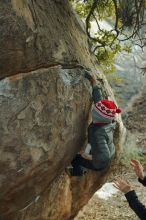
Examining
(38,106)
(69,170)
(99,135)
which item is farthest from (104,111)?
(69,170)

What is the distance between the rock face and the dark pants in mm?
136

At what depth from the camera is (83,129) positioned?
7082mm

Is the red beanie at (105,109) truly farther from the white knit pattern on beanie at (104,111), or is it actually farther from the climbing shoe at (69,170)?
the climbing shoe at (69,170)

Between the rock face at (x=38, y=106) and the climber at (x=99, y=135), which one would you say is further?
the climber at (x=99, y=135)

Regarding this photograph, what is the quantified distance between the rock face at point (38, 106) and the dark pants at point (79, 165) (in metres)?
0.14

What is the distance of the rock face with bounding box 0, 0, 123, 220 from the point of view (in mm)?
6176

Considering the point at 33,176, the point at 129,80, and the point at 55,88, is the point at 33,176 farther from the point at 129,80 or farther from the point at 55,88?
the point at 129,80

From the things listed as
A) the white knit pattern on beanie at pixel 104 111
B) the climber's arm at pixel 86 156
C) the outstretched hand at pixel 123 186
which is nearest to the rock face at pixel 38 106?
the climber's arm at pixel 86 156

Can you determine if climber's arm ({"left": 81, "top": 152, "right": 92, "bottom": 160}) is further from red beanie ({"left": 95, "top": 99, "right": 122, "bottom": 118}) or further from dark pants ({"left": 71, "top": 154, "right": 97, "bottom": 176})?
red beanie ({"left": 95, "top": 99, "right": 122, "bottom": 118})

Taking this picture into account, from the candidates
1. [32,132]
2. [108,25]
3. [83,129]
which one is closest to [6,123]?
[32,132]

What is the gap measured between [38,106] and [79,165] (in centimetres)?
137

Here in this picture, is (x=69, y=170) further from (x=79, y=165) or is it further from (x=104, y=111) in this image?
(x=104, y=111)

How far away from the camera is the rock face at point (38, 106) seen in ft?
20.3

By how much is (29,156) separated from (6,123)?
23.6 inches
